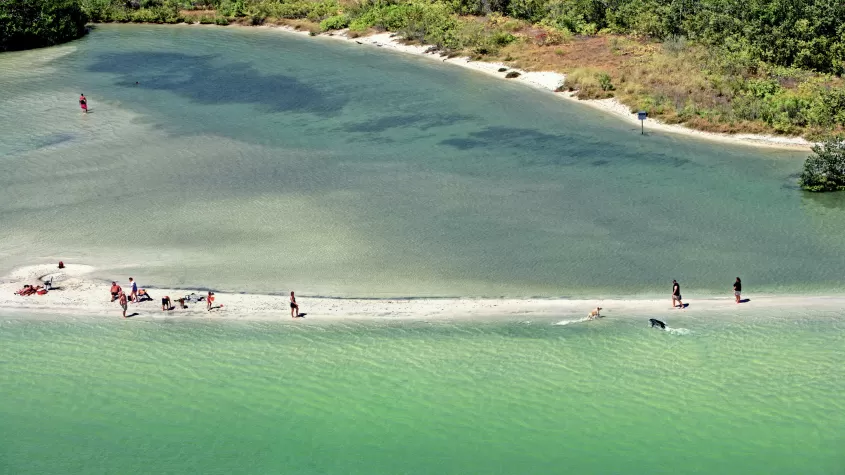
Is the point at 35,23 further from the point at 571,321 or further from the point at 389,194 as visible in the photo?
the point at 571,321

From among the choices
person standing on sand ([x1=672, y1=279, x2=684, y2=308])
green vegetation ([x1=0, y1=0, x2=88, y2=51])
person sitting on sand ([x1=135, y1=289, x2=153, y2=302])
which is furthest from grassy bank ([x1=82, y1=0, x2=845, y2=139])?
person sitting on sand ([x1=135, y1=289, x2=153, y2=302])

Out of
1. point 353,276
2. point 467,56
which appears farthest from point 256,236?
point 467,56

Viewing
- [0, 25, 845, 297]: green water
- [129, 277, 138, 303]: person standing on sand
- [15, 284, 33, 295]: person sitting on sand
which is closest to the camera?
[129, 277, 138, 303]: person standing on sand

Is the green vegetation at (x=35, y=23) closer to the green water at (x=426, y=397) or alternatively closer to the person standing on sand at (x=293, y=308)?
the green water at (x=426, y=397)

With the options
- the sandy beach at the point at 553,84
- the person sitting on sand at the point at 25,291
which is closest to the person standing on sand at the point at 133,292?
the person sitting on sand at the point at 25,291

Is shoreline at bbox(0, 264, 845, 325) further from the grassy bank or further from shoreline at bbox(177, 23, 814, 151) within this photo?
the grassy bank

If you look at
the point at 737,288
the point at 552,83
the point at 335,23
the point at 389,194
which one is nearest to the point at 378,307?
the point at 389,194
